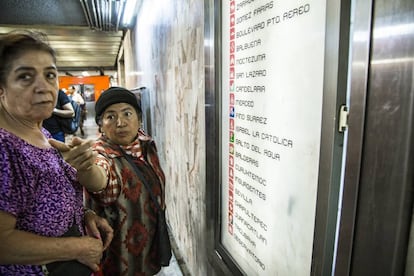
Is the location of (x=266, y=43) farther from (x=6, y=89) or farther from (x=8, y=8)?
(x=8, y=8)

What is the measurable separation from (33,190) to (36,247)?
18 cm

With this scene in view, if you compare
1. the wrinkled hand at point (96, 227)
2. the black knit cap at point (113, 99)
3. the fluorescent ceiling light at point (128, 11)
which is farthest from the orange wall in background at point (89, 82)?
the wrinkled hand at point (96, 227)

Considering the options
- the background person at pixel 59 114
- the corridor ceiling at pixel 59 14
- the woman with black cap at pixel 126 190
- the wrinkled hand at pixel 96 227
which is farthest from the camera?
the corridor ceiling at pixel 59 14

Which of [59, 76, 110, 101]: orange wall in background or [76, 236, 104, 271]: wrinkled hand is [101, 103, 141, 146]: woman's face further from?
[59, 76, 110, 101]: orange wall in background

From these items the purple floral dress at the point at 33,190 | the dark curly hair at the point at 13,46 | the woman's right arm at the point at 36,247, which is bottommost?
the woman's right arm at the point at 36,247

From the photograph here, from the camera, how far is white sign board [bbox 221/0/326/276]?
2.38 ft

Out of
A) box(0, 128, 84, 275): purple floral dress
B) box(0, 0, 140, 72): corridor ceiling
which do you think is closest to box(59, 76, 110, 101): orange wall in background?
box(0, 0, 140, 72): corridor ceiling

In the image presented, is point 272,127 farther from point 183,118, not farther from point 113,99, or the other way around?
point 183,118

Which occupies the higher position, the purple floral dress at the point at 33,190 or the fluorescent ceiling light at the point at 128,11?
the fluorescent ceiling light at the point at 128,11

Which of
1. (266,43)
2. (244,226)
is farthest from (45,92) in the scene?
(244,226)

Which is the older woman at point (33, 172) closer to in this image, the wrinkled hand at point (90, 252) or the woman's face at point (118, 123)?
the wrinkled hand at point (90, 252)

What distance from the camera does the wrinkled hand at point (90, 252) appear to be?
1001mm

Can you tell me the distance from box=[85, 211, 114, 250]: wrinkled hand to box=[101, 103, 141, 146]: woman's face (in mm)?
483

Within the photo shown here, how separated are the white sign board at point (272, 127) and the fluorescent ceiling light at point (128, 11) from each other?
3.35 meters
